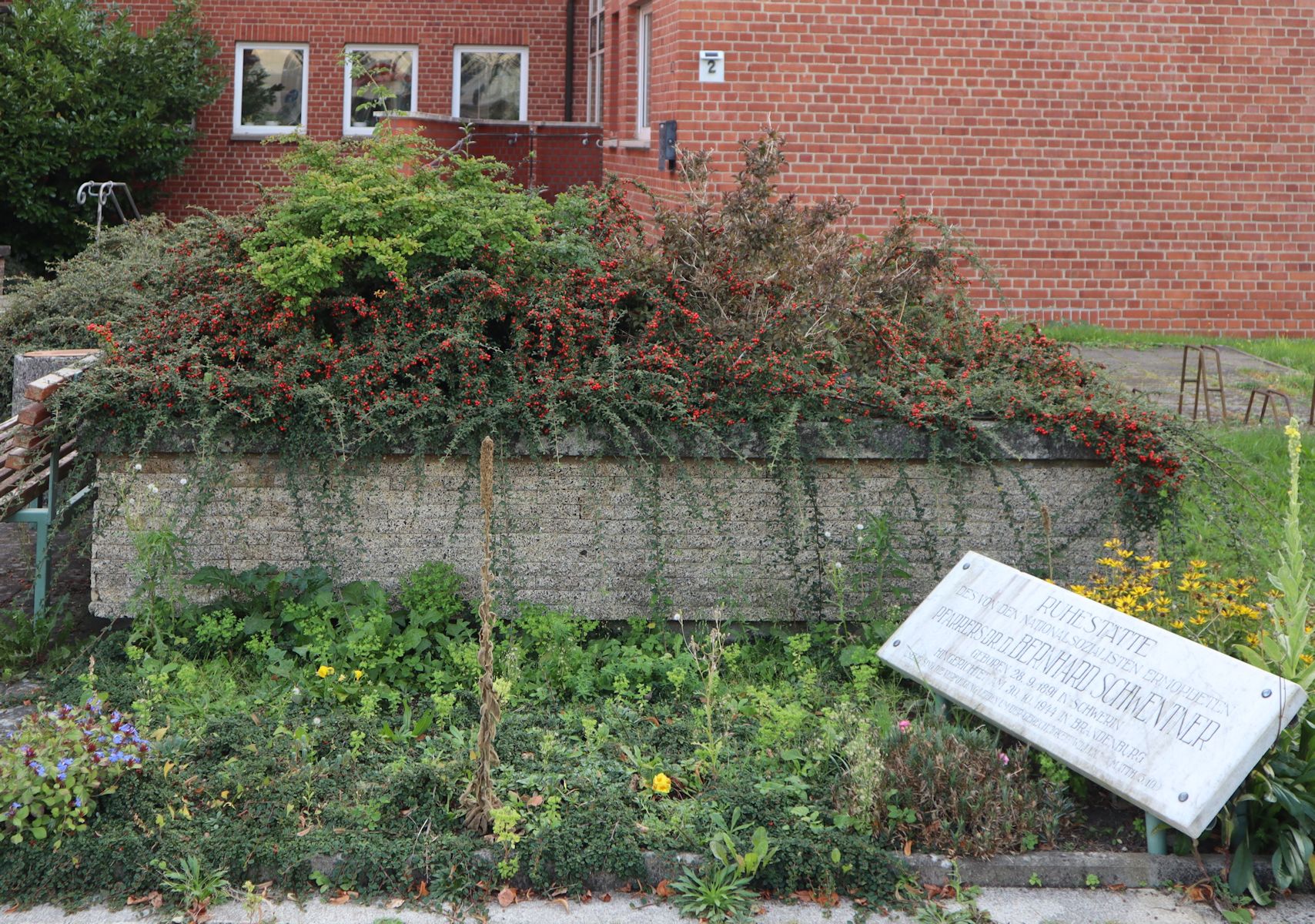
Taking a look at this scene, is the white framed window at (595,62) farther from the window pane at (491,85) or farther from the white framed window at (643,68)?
the white framed window at (643,68)

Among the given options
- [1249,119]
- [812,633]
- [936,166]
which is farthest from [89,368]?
[1249,119]

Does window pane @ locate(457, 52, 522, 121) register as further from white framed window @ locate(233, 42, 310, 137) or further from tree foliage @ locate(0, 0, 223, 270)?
tree foliage @ locate(0, 0, 223, 270)

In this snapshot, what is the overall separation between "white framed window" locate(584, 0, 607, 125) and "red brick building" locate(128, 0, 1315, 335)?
470cm

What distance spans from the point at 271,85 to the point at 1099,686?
57.3 ft

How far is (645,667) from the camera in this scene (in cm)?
498

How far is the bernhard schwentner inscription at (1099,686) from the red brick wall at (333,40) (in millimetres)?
15415

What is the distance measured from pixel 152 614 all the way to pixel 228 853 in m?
1.65

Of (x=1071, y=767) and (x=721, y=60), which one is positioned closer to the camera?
(x=1071, y=767)

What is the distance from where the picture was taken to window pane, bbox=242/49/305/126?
19.0 meters

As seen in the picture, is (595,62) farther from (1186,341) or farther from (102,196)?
(1186,341)

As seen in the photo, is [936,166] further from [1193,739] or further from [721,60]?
[1193,739]

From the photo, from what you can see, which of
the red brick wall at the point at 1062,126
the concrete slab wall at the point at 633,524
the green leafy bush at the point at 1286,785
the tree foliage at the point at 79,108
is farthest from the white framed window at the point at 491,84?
the green leafy bush at the point at 1286,785

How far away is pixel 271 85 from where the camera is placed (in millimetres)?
19078

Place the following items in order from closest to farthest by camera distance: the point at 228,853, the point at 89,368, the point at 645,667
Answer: the point at 228,853
the point at 645,667
the point at 89,368
